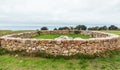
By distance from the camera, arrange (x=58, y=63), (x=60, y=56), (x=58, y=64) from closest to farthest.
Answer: (x=58, y=64), (x=58, y=63), (x=60, y=56)

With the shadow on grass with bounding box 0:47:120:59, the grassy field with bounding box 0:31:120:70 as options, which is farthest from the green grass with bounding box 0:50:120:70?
the shadow on grass with bounding box 0:47:120:59

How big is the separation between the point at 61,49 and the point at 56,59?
547 millimetres

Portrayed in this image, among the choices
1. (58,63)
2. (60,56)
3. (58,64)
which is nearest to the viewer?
(58,64)

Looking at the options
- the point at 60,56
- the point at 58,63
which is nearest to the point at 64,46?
the point at 60,56

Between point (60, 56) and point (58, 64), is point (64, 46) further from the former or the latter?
point (58, 64)

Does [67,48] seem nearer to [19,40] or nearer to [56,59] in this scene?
[56,59]

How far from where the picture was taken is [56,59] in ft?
33.7

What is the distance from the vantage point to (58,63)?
32.3 feet

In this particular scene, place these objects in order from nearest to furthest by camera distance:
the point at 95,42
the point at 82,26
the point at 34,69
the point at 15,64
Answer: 1. the point at 34,69
2. the point at 15,64
3. the point at 95,42
4. the point at 82,26

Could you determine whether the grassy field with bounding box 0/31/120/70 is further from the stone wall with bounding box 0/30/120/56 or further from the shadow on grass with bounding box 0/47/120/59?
the stone wall with bounding box 0/30/120/56

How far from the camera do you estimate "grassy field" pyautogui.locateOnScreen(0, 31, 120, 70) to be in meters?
9.41

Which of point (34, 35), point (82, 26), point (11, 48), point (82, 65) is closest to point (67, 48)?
point (82, 65)

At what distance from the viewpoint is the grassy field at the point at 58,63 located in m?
9.41

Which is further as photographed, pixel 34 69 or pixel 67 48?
pixel 67 48
